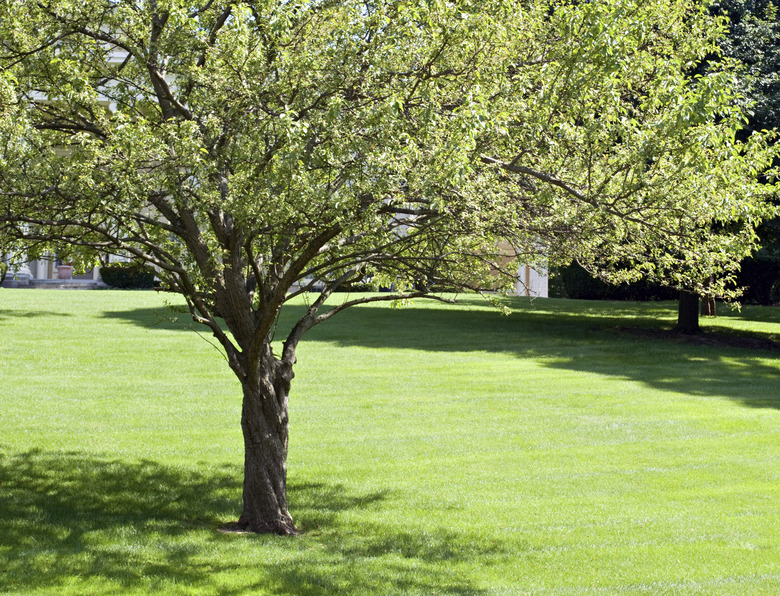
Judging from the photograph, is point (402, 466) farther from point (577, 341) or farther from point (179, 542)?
point (577, 341)

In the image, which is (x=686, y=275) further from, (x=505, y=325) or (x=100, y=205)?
(x=505, y=325)

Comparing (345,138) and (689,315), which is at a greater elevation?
(345,138)

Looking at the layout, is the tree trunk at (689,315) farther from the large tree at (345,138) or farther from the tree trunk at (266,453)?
the tree trunk at (266,453)

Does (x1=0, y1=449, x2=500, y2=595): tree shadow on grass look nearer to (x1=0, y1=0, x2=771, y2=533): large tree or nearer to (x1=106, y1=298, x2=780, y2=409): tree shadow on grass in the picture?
(x1=0, y1=0, x2=771, y2=533): large tree

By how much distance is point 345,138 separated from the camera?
26.6ft

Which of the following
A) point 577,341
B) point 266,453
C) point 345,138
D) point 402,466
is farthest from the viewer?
point 577,341

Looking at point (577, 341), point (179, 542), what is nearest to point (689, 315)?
point (577, 341)

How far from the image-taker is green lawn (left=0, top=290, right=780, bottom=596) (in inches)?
362

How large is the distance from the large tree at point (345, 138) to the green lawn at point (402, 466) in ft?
5.75

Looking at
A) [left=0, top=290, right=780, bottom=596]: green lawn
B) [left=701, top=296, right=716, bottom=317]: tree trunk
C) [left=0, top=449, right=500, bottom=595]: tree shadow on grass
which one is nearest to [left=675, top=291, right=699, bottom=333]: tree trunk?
[left=0, top=290, right=780, bottom=596]: green lawn

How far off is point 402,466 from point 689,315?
55.4 ft

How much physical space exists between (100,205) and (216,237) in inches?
89.5

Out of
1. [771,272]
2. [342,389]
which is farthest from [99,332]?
[771,272]

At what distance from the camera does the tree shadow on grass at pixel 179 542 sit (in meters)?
8.41
